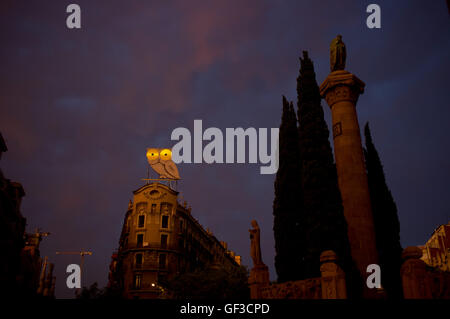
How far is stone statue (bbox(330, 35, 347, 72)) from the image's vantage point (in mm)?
21734

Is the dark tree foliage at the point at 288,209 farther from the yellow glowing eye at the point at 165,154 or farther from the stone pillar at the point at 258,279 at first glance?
the yellow glowing eye at the point at 165,154

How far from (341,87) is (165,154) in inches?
1589

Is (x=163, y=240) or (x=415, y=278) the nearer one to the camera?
(x=415, y=278)

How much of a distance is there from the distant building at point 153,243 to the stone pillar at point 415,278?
39.2 m

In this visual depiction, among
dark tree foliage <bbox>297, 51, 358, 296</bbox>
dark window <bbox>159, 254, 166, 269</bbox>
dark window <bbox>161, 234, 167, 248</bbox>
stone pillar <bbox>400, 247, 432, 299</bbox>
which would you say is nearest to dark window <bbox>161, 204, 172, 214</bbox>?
dark window <bbox>161, 234, 167, 248</bbox>

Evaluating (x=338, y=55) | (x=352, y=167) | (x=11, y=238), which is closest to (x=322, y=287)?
(x=352, y=167)

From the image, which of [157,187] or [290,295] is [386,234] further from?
[157,187]

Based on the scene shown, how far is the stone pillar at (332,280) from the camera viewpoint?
1361 cm

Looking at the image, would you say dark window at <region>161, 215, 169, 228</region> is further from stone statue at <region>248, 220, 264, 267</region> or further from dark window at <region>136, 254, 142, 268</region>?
stone statue at <region>248, 220, 264, 267</region>

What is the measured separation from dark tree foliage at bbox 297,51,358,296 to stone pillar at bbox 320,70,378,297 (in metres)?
0.63

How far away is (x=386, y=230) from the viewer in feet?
76.0

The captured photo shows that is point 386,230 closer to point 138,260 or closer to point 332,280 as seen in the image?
point 332,280

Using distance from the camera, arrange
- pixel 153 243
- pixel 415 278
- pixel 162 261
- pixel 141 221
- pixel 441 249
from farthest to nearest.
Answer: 1. pixel 141 221
2. pixel 153 243
3. pixel 162 261
4. pixel 441 249
5. pixel 415 278
